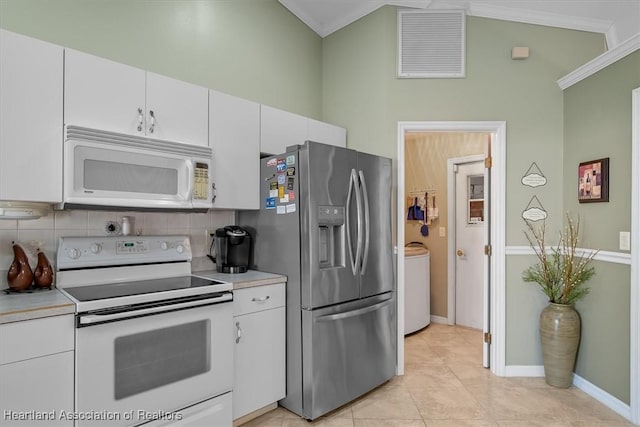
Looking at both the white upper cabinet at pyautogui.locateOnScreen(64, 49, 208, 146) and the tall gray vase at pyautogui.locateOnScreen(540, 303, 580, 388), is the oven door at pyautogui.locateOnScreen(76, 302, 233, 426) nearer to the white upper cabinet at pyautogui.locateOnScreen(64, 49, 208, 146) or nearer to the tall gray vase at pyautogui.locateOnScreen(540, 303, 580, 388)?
→ the white upper cabinet at pyautogui.locateOnScreen(64, 49, 208, 146)

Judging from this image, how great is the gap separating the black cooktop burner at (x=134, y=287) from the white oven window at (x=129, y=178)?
0.53 meters

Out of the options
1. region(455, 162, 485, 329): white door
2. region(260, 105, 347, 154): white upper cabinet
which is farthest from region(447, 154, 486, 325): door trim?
region(260, 105, 347, 154): white upper cabinet

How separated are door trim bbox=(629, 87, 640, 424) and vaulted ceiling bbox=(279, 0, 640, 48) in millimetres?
958

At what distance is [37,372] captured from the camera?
5.07ft

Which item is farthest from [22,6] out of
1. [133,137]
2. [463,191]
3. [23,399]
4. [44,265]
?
[463,191]

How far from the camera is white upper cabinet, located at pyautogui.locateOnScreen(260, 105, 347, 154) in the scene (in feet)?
9.23

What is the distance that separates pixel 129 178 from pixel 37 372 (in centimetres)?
102

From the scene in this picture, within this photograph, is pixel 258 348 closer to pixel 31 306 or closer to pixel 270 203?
pixel 270 203

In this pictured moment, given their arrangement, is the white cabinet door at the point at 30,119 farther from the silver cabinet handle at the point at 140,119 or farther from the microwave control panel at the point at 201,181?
the microwave control panel at the point at 201,181

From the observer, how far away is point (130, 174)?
2.12 meters

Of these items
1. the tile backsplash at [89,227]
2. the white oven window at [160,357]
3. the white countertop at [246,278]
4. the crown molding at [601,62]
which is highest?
the crown molding at [601,62]

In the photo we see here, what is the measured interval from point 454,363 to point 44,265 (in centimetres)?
332

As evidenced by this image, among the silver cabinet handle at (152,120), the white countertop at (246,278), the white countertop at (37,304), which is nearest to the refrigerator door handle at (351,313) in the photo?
the white countertop at (246,278)

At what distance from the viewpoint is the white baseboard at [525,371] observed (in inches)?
126
